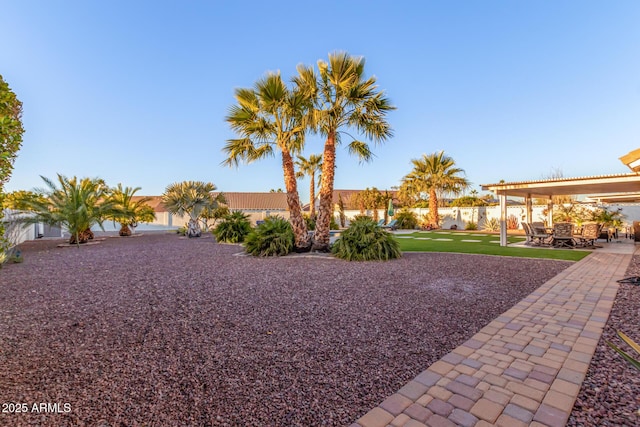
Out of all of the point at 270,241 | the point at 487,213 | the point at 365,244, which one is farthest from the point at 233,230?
the point at 487,213

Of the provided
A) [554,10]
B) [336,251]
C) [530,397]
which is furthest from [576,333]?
[554,10]

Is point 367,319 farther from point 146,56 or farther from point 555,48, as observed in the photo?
point 555,48

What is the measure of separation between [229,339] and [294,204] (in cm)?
747

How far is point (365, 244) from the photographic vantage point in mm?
9461

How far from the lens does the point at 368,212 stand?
30.5 meters

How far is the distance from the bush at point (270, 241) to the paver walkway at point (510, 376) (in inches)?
292

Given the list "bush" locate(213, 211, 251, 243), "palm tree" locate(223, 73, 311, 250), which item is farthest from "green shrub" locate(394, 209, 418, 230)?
"palm tree" locate(223, 73, 311, 250)

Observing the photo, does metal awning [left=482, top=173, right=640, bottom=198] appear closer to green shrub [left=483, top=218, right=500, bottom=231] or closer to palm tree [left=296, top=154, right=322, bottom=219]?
green shrub [left=483, top=218, right=500, bottom=231]

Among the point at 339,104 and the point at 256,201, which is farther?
the point at 256,201

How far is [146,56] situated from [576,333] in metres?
16.5

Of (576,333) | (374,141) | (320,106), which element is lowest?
(576,333)

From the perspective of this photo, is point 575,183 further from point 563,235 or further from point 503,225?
point 503,225

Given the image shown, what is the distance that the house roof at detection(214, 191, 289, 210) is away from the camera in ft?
148

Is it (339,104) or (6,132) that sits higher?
(339,104)
